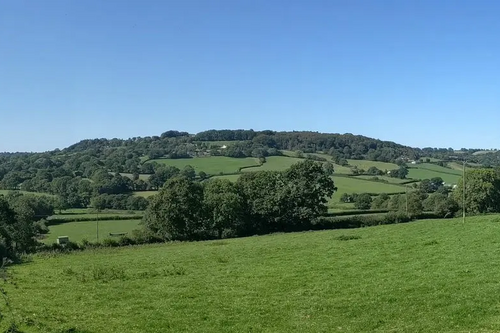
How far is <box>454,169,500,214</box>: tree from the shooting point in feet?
266

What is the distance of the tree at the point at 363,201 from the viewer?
94.5 meters

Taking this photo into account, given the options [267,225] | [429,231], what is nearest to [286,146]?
[267,225]

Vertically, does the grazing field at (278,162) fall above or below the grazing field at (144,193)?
above

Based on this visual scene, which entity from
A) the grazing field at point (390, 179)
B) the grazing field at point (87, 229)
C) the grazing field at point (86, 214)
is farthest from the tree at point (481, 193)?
the grazing field at point (86, 214)

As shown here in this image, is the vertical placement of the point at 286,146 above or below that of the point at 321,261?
above

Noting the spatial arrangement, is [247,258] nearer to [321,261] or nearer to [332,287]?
[321,261]

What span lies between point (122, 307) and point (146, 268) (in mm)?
11668

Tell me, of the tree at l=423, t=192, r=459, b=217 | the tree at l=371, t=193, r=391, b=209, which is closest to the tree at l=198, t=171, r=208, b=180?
the tree at l=371, t=193, r=391, b=209

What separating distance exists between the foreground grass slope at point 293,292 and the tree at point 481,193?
52.7 meters

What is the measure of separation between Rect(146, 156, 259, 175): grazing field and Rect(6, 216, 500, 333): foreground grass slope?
10056cm

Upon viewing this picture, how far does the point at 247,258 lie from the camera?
34.3 metres

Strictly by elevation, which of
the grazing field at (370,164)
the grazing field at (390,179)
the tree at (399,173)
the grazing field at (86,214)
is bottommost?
the grazing field at (86,214)

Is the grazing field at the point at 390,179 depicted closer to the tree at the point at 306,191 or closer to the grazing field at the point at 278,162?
the grazing field at the point at 278,162

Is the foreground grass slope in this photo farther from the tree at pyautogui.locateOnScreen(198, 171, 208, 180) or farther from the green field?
the tree at pyautogui.locateOnScreen(198, 171, 208, 180)
